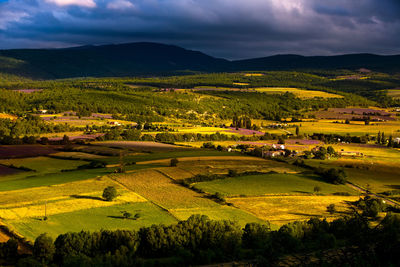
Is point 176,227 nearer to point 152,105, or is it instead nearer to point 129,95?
point 152,105

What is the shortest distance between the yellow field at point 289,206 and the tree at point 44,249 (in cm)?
2254

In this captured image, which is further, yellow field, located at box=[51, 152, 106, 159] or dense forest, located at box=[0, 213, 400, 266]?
yellow field, located at box=[51, 152, 106, 159]

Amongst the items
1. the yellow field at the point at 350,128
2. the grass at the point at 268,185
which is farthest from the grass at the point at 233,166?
the yellow field at the point at 350,128

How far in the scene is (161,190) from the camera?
2195 inches

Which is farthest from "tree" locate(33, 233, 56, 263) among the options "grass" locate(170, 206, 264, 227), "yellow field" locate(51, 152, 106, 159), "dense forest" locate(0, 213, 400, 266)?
"yellow field" locate(51, 152, 106, 159)

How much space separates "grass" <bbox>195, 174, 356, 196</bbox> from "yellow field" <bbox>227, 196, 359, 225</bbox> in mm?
2436

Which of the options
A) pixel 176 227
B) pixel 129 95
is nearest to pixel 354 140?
pixel 176 227

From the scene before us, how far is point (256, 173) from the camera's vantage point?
220ft

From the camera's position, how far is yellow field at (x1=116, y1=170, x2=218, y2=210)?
50.0 m

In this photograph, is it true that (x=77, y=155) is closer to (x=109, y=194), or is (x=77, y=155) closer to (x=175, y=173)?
(x=175, y=173)

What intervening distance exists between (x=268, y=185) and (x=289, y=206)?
9.23m

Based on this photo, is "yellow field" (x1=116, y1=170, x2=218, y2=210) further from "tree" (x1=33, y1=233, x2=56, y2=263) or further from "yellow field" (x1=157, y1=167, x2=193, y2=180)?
"tree" (x1=33, y1=233, x2=56, y2=263)

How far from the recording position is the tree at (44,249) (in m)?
32.5

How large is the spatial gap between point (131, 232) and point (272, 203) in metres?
21.5
